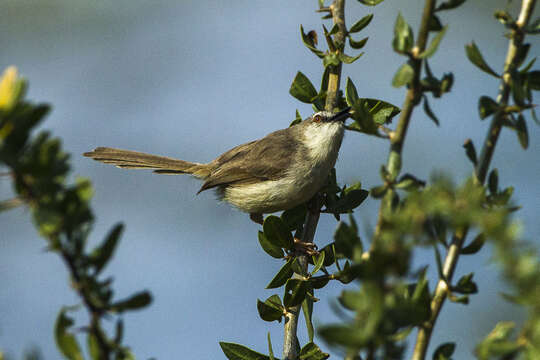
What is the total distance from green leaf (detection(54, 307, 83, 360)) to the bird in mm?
3141

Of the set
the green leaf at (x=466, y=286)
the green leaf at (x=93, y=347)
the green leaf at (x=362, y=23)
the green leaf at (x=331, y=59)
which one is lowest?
the green leaf at (x=466, y=286)

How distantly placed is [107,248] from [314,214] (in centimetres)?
173

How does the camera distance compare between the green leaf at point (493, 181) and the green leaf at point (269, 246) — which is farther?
the green leaf at point (269, 246)

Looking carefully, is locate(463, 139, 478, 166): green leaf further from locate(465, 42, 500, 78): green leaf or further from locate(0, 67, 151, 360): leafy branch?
locate(0, 67, 151, 360): leafy branch

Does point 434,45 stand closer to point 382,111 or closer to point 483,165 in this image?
point 483,165

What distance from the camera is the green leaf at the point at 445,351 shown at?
1033 mm

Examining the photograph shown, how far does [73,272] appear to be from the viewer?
2.74 ft

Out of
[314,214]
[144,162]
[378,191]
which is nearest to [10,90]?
[378,191]

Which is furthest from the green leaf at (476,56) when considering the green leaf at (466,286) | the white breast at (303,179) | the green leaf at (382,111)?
the white breast at (303,179)

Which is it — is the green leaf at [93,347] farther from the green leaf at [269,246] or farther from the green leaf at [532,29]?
the green leaf at [269,246]

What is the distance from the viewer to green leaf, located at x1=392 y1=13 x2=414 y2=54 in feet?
3.48

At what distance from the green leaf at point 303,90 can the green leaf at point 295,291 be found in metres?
0.85

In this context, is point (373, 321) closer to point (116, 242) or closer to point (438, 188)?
point (438, 188)

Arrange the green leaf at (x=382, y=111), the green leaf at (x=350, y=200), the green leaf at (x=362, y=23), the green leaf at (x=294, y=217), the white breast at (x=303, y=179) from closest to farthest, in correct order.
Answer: the green leaf at (x=362, y=23) → the green leaf at (x=382, y=111) → the green leaf at (x=350, y=200) → the green leaf at (x=294, y=217) → the white breast at (x=303, y=179)
